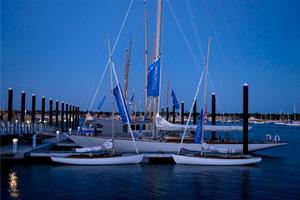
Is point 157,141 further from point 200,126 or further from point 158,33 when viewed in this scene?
point 158,33

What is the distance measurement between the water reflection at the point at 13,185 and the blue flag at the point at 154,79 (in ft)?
41.9

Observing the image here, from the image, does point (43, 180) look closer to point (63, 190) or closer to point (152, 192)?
point (63, 190)

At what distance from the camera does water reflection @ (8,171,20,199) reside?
67.6ft

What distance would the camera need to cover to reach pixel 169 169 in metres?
30.1

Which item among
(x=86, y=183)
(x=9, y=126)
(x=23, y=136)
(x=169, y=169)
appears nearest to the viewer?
(x=86, y=183)

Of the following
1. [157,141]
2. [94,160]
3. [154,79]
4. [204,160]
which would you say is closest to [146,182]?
[94,160]

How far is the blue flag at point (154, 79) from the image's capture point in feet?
112

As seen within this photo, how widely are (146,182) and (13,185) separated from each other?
24.9ft

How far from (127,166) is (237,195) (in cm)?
1086

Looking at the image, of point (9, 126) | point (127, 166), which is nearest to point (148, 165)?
point (127, 166)

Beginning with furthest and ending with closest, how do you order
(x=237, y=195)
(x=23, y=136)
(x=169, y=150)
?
(x=23, y=136), (x=169, y=150), (x=237, y=195)

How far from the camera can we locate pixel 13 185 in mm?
22938

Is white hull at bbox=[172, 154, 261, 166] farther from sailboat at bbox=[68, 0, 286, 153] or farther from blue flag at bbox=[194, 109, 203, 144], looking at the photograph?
sailboat at bbox=[68, 0, 286, 153]

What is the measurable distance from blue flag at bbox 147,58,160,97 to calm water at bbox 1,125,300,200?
6298mm
